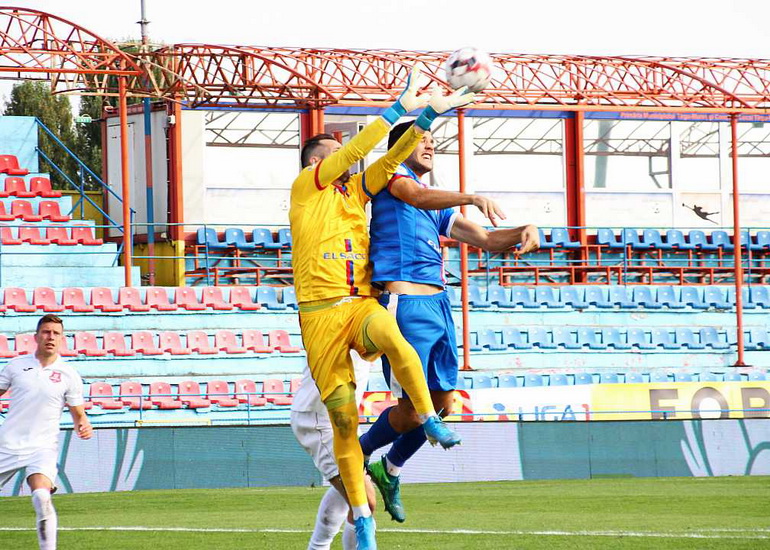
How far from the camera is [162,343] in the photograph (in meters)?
23.6

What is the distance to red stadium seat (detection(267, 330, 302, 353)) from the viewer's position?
2453 cm

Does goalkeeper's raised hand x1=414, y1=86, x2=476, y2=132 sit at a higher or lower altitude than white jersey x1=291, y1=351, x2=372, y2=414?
higher

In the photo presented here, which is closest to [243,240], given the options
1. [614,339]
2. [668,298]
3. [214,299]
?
[214,299]

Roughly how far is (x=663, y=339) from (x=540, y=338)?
10.6ft

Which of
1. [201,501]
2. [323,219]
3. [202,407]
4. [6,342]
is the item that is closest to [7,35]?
[6,342]

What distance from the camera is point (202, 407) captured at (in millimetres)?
22422

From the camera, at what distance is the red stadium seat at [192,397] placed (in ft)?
73.4

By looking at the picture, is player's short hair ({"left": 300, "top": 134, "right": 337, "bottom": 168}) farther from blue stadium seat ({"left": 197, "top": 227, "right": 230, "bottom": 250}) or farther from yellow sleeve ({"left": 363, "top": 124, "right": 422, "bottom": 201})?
blue stadium seat ({"left": 197, "top": 227, "right": 230, "bottom": 250})

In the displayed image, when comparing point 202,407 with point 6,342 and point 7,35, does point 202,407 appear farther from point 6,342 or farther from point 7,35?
point 7,35

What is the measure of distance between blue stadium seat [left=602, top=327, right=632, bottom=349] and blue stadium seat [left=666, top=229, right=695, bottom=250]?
16.1ft

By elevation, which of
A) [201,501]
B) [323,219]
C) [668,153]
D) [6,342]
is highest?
[668,153]

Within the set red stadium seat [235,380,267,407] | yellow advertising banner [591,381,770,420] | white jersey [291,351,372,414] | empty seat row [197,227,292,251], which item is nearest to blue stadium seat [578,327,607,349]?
yellow advertising banner [591,381,770,420]

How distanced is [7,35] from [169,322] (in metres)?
6.21

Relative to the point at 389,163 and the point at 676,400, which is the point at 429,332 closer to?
the point at 389,163
